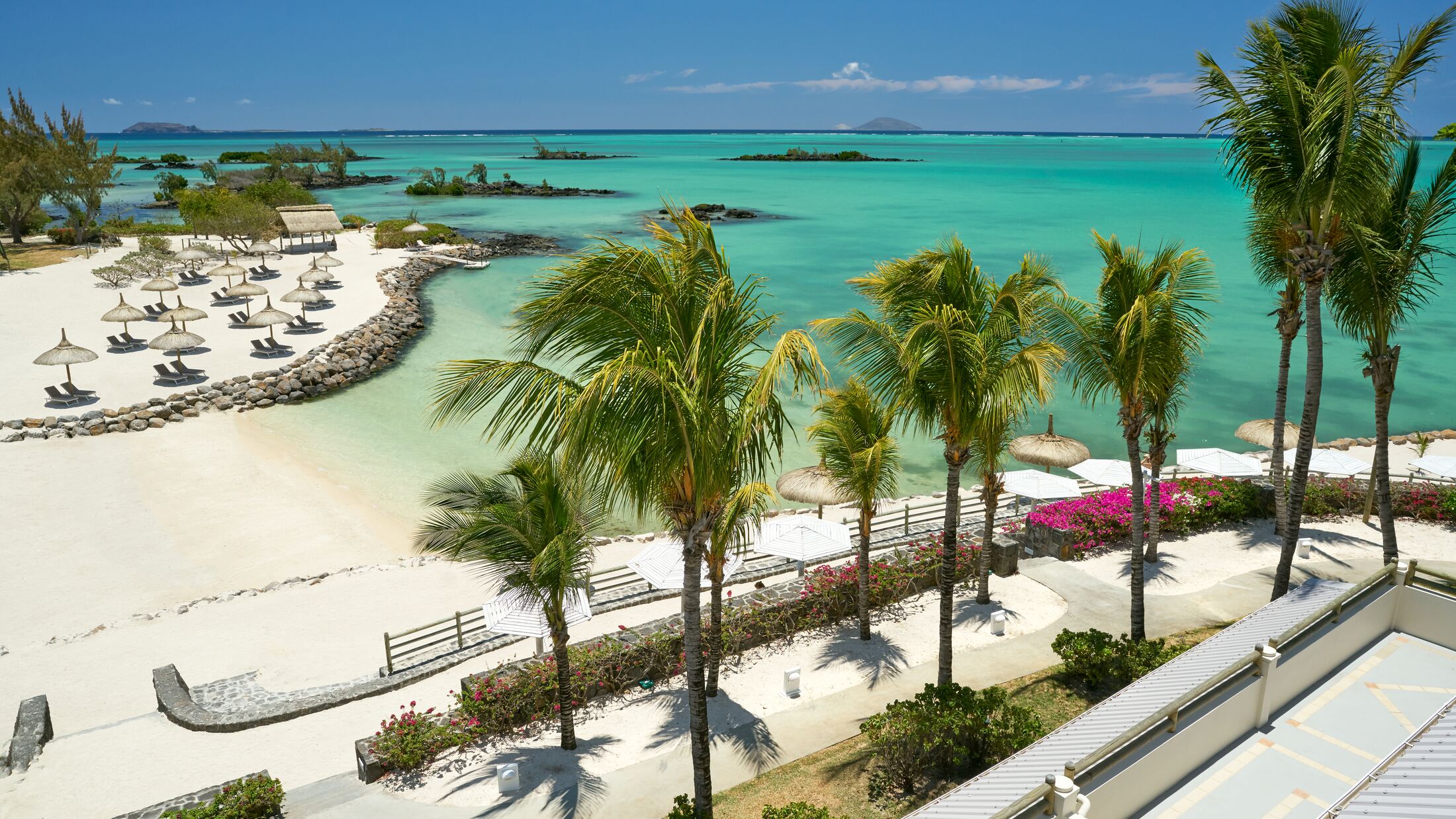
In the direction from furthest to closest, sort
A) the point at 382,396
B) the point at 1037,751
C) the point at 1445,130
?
the point at 1445,130 < the point at 382,396 < the point at 1037,751

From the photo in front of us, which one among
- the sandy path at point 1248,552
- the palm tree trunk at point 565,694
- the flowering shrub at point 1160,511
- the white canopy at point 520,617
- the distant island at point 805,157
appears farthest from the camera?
the distant island at point 805,157

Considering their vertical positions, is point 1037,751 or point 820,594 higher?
point 1037,751

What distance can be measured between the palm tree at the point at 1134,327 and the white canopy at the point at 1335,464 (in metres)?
9.59

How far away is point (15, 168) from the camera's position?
47.8 meters

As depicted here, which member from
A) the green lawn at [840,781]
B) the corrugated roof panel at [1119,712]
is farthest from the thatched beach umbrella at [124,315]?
the corrugated roof panel at [1119,712]

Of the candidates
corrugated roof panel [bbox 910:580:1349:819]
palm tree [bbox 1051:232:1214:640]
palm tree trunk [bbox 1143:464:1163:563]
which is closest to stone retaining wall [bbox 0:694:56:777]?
corrugated roof panel [bbox 910:580:1349:819]

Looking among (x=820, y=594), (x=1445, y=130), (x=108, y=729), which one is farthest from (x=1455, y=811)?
(x=1445, y=130)

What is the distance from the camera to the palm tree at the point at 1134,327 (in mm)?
11500

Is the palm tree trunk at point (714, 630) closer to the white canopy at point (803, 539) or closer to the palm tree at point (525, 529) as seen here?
the palm tree at point (525, 529)

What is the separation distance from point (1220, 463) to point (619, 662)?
15.0 meters

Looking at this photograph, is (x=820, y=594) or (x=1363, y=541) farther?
(x=1363, y=541)

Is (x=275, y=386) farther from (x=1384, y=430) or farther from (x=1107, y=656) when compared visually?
(x=1384, y=430)

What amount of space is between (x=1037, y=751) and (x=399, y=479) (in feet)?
64.8

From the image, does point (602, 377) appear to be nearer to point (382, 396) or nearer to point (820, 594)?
point (820, 594)
